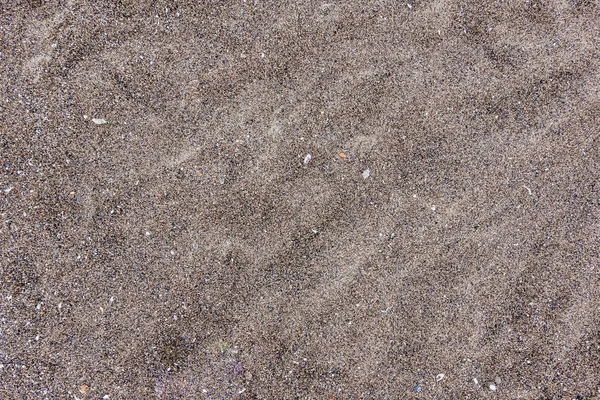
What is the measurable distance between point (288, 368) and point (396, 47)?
198 centimetres

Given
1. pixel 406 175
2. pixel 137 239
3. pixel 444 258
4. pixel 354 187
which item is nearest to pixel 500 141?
pixel 406 175

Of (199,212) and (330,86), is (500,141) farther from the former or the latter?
(199,212)

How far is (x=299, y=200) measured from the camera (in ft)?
7.18

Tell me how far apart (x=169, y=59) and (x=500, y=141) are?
200cm

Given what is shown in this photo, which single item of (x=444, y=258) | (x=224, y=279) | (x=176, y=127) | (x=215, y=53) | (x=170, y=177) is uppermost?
(x=215, y=53)

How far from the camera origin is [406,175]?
2.22 metres

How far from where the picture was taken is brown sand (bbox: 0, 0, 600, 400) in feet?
6.97

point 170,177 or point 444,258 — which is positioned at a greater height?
point 170,177

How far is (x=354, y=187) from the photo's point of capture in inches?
86.8

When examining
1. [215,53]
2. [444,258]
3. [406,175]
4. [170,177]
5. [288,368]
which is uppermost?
[215,53]

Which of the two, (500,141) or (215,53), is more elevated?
(215,53)

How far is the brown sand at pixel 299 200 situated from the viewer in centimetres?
212

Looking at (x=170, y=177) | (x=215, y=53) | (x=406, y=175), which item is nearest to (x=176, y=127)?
(x=170, y=177)

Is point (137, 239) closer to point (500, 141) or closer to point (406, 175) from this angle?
point (406, 175)
